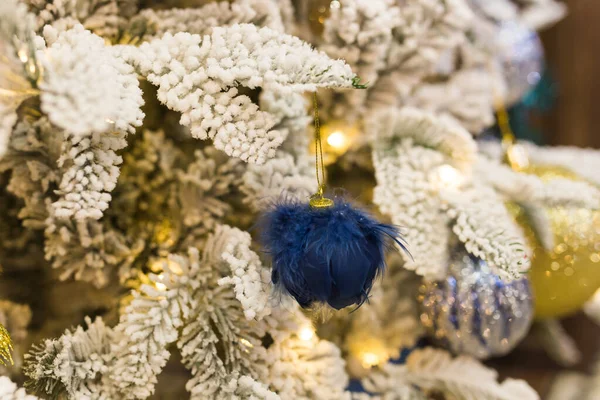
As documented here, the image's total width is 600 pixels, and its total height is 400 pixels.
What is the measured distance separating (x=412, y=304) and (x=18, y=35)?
470 mm

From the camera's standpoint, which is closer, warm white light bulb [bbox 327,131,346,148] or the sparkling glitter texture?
the sparkling glitter texture

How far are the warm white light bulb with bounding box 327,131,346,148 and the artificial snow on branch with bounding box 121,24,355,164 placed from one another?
0.18 m

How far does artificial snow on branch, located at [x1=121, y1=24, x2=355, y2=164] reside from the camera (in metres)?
0.37

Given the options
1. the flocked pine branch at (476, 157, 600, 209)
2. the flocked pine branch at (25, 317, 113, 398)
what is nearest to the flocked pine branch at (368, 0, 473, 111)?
the flocked pine branch at (476, 157, 600, 209)

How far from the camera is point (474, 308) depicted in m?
0.55

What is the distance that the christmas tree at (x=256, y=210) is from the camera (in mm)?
374

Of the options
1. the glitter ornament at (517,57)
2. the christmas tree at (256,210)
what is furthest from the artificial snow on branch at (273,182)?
the glitter ornament at (517,57)

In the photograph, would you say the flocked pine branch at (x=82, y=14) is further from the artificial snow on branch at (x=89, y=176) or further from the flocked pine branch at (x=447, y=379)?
the flocked pine branch at (x=447, y=379)

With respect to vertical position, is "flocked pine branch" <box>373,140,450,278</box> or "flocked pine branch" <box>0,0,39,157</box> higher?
"flocked pine branch" <box>0,0,39,157</box>

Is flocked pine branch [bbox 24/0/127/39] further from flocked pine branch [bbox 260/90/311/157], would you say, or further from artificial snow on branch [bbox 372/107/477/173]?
artificial snow on branch [bbox 372/107/477/173]

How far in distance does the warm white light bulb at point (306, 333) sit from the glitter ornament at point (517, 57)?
48 centimetres

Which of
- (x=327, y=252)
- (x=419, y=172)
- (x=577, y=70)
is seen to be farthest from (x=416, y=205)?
(x=577, y=70)

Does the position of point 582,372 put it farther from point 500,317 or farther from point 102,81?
point 102,81

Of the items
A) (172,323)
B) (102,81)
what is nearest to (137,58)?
(102,81)
